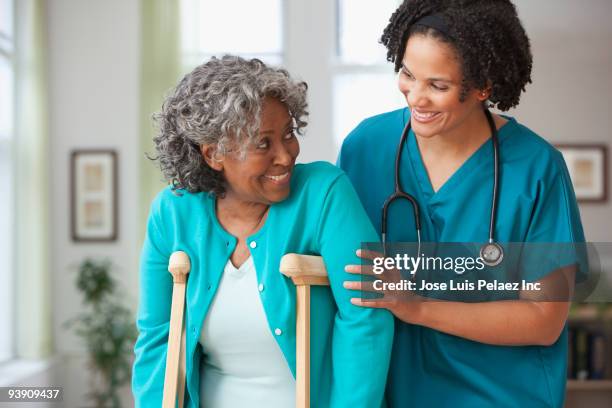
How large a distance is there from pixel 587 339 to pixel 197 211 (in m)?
4.01

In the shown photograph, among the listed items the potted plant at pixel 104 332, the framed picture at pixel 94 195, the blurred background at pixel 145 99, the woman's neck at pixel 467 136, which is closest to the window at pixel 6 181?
the blurred background at pixel 145 99

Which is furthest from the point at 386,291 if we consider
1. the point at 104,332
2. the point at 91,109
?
the point at 91,109

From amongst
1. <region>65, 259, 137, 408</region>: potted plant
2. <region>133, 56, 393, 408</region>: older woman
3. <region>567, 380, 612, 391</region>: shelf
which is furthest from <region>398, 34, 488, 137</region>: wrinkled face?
<region>567, 380, 612, 391</region>: shelf

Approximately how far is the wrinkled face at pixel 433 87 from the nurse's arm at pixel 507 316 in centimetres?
38

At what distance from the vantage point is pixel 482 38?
54.7 inches

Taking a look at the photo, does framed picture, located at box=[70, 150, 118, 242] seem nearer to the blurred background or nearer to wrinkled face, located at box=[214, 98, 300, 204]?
the blurred background

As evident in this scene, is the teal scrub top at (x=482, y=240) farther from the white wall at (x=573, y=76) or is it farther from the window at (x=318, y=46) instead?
the white wall at (x=573, y=76)

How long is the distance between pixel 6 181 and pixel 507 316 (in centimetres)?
400

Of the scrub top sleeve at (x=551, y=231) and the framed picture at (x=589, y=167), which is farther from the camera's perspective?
the framed picture at (x=589, y=167)

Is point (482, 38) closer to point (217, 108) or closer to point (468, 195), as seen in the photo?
point (468, 195)

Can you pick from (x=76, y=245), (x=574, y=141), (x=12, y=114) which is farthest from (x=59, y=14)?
(x=574, y=141)

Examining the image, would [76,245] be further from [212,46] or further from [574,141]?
[574,141]

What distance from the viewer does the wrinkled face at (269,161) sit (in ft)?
4.53

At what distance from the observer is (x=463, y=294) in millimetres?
1537
